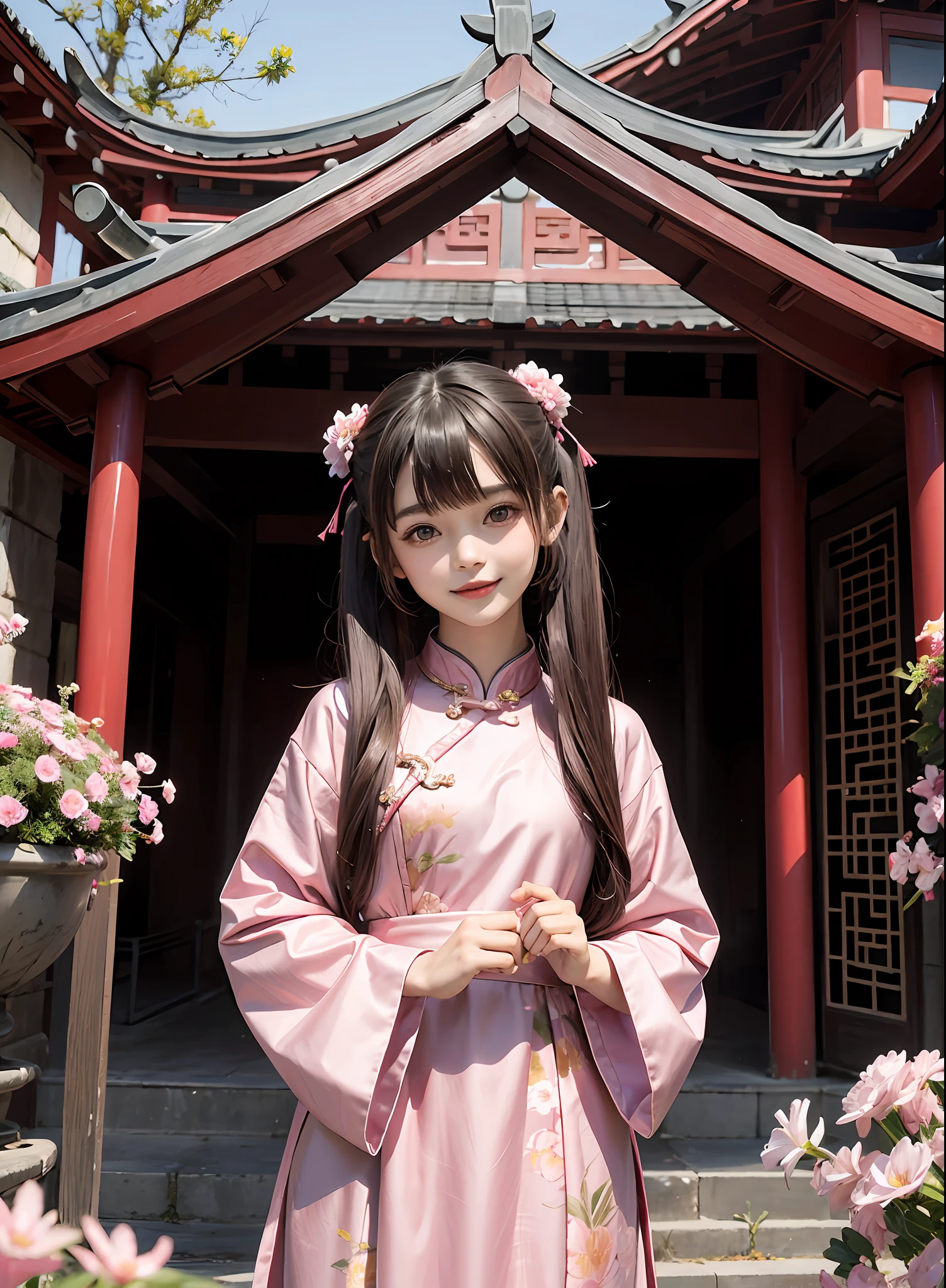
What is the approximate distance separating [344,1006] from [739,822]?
6.61 meters

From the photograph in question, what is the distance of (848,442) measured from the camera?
186 inches

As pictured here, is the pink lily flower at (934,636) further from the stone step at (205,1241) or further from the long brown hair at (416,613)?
the stone step at (205,1241)

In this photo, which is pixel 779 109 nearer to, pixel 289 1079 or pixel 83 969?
pixel 83 969

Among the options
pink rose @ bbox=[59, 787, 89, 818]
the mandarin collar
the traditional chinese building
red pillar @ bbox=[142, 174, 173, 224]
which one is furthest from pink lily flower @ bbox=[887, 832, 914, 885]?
red pillar @ bbox=[142, 174, 173, 224]

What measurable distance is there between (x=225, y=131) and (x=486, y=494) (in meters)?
4.63

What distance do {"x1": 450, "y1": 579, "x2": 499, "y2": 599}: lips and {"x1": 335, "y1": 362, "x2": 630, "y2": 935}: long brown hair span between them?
14cm

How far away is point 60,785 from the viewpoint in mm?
2707

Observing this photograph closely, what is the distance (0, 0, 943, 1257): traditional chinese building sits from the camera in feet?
11.7

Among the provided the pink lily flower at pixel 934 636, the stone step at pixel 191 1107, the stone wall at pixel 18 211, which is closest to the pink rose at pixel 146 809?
the stone step at pixel 191 1107

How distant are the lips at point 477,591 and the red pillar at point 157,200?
464cm

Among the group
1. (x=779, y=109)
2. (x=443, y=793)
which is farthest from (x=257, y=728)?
(x=443, y=793)

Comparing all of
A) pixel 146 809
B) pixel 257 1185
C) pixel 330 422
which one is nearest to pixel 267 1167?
pixel 257 1185

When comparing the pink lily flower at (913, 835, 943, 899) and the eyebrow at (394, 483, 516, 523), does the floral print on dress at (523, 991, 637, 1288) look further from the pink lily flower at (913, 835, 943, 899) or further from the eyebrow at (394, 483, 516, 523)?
the eyebrow at (394, 483, 516, 523)

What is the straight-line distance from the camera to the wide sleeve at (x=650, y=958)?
1618mm
